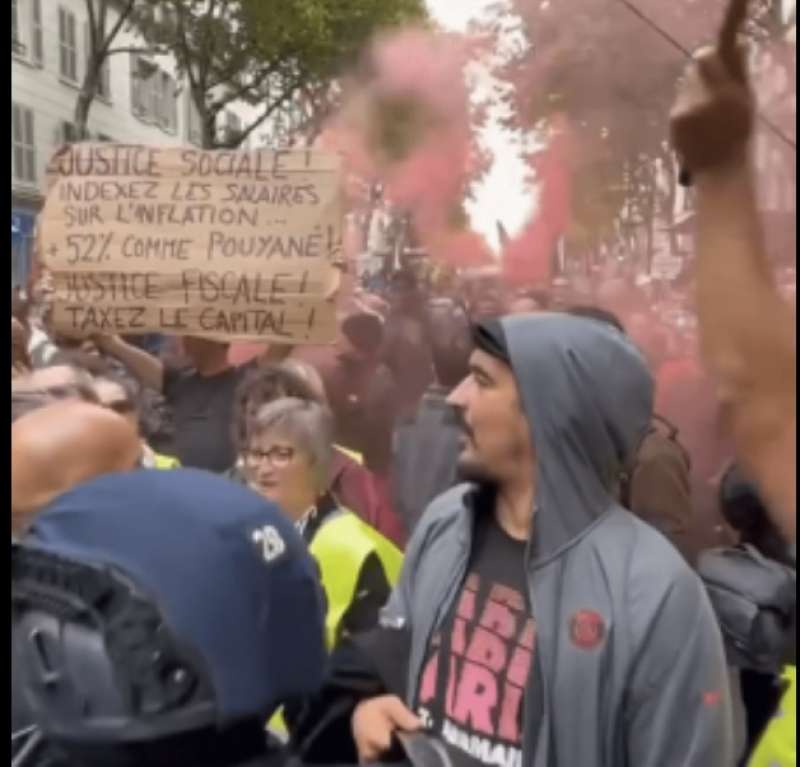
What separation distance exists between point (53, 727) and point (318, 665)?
23 centimetres

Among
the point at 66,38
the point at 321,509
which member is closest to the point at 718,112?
the point at 321,509

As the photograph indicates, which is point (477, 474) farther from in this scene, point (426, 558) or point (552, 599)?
point (552, 599)

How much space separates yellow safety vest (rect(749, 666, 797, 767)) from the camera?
2.32 m

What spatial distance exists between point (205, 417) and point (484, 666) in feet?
7.43

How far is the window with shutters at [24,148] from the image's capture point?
58.3 feet

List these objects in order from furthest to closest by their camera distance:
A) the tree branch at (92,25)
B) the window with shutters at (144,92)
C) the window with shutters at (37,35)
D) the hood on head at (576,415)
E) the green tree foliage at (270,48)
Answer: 1. the window with shutters at (37,35)
2. the window with shutters at (144,92)
3. the tree branch at (92,25)
4. the green tree foliage at (270,48)
5. the hood on head at (576,415)

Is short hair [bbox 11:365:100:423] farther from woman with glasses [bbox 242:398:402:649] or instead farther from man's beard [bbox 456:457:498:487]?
man's beard [bbox 456:457:498:487]

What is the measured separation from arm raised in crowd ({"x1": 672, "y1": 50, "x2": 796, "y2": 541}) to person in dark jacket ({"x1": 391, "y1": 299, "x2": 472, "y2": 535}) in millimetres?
2785

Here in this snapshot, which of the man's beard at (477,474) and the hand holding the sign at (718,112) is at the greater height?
the hand holding the sign at (718,112)

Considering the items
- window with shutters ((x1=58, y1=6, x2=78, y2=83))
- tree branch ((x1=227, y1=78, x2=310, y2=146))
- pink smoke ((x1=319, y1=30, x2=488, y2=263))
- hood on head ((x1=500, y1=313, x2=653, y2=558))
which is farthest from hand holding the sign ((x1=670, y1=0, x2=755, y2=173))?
window with shutters ((x1=58, y1=6, x2=78, y2=83))

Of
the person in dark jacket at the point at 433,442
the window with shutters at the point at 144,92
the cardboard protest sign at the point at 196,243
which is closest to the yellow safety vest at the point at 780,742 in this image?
the person in dark jacket at the point at 433,442

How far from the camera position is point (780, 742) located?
7.63 feet

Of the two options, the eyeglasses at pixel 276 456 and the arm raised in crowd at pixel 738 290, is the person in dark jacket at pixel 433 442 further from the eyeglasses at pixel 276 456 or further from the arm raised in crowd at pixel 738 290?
the arm raised in crowd at pixel 738 290

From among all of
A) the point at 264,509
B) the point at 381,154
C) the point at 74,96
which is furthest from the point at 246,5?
the point at 74,96
